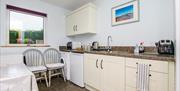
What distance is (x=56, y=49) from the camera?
324 cm

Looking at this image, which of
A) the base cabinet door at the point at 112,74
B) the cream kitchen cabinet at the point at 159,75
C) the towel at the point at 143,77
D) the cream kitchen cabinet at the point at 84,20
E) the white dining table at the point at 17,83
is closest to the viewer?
the white dining table at the point at 17,83

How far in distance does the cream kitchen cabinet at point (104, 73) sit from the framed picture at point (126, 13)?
919mm

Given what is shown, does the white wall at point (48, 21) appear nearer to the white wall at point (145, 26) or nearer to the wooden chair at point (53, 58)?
the wooden chair at point (53, 58)

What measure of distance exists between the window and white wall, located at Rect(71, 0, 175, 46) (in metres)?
1.83

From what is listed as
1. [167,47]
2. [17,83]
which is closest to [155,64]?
[167,47]

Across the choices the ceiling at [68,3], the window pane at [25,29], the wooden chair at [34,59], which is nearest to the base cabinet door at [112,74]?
the wooden chair at [34,59]

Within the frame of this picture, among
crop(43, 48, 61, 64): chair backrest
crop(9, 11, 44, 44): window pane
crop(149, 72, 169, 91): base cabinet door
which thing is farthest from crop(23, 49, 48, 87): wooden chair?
crop(149, 72, 169, 91): base cabinet door

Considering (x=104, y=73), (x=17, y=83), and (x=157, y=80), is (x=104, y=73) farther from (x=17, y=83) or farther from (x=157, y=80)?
(x=17, y=83)

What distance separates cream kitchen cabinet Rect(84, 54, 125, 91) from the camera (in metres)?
1.66

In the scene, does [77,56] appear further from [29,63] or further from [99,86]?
[29,63]

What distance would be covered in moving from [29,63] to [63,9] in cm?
200

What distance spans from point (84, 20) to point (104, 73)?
1545 millimetres

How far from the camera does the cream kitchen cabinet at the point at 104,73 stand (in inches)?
65.5

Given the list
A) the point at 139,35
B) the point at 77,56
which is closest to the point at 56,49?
the point at 77,56
